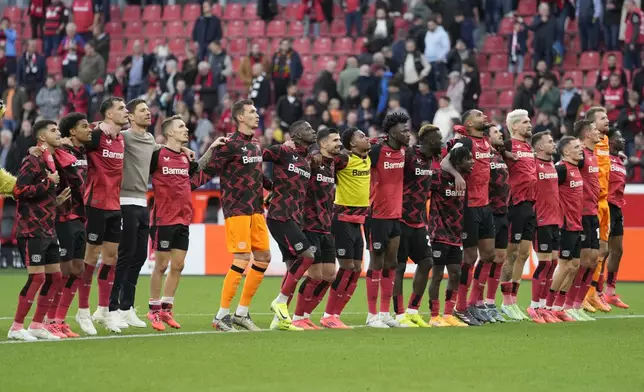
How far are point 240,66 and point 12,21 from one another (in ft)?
27.4

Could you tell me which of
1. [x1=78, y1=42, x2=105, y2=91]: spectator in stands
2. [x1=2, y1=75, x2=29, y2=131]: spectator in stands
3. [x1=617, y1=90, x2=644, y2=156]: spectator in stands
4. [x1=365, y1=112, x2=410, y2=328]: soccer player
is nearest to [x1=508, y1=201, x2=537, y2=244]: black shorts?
[x1=365, y1=112, x2=410, y2=328]: soccer player

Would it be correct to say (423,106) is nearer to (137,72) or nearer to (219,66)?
(219,66)

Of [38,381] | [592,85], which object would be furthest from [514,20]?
[38,381]

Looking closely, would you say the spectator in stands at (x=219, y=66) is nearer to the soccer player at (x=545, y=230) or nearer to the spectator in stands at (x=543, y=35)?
the spectator in stands at (x=543, y=35)

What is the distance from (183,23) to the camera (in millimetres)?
34812

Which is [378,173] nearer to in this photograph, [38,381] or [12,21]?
[38,381]

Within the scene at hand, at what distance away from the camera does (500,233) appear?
1658 cm

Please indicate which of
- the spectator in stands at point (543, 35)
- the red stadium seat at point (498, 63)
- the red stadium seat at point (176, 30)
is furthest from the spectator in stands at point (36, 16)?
the spectator in stands at point (543, 35)

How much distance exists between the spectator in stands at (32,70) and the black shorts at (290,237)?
1876 centimetres

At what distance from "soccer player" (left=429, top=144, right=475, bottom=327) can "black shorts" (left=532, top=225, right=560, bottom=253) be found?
5.38 feet

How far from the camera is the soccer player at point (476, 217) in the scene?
16078mm

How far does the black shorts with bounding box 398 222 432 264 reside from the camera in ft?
51.2

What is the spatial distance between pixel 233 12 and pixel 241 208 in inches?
806

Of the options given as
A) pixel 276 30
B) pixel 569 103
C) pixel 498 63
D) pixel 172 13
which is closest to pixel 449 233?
pixel 569 103
